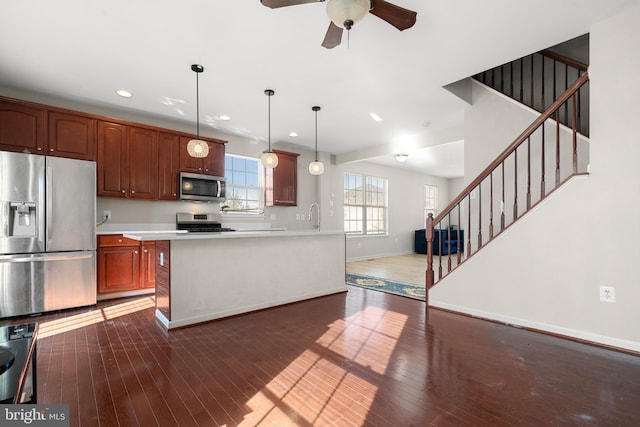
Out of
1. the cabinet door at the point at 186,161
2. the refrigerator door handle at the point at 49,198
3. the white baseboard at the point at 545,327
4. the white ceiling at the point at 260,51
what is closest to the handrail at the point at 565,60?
the white ceiling at the point at 260,51

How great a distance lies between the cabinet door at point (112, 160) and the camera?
13.1 feet

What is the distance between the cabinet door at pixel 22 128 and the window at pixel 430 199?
9.42 m

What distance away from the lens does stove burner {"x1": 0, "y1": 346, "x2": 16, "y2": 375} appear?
1055 millimetres

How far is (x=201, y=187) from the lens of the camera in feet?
15.8

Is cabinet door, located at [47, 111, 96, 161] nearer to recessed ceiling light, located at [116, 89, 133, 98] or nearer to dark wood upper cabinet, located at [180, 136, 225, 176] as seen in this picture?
recessed ceiling light, located at [116, 89, 133, 98]

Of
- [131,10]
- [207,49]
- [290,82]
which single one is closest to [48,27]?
[131,10]

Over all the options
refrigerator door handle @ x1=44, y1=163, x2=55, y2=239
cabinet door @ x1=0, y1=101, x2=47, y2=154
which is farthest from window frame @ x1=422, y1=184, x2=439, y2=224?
cabinet door @ x1=0, y1=101, x2=47, y2=154

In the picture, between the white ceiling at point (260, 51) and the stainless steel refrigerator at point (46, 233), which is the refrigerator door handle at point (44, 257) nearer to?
the stainless steel refrigerator at point (46, 233)

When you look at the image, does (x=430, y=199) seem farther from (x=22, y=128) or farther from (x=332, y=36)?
(x=22, y=128)

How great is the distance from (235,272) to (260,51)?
7.56 ft

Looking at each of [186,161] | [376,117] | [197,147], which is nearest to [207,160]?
[186,161]

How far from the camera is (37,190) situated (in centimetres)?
331

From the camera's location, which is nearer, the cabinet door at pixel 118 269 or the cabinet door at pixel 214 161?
the cabinet door at pixel 118 269

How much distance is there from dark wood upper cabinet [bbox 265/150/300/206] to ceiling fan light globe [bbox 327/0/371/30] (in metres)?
4.18
